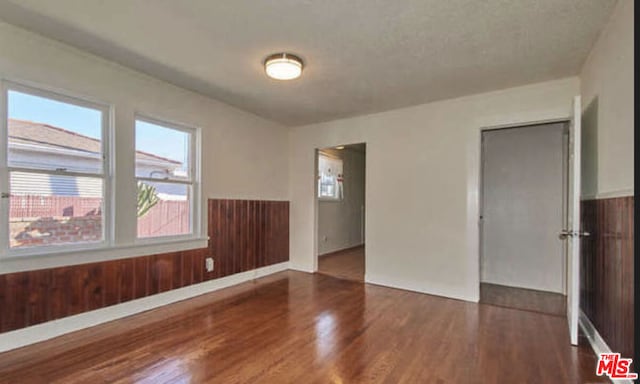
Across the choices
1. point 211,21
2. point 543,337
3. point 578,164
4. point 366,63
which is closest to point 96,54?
point 211,21

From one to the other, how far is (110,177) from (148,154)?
19.4 inches

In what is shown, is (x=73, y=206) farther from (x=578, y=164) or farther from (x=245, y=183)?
(x=578, y=164)

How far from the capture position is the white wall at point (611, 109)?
191 cm

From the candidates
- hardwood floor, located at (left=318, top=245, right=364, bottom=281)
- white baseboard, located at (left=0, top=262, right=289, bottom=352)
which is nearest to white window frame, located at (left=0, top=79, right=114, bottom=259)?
white baseboard, located at (left=0, top=262, right=289, bottom=352)

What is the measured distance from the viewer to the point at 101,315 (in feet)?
9.64

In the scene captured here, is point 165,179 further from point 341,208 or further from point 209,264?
point 341,208

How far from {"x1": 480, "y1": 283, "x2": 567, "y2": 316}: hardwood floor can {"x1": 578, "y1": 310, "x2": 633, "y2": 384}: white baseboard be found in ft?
1.35

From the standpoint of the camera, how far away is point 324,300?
145 inches

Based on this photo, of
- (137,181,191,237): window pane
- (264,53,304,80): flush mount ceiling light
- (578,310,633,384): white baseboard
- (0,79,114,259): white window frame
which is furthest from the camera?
(137,181,191,237): window pane

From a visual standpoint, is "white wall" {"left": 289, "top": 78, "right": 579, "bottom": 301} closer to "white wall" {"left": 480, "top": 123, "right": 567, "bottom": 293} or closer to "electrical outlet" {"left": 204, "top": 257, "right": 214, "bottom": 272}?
"white wall" {"left": 480, "top": 123, "right": 567, "bottom": 293}

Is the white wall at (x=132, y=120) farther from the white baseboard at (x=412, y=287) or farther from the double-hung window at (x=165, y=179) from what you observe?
the white baseboard at (x=412, y=287)

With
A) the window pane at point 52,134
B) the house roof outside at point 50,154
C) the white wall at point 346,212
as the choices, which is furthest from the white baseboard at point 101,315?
the white wall at point 346,212

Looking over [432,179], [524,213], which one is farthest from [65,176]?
[524,213]

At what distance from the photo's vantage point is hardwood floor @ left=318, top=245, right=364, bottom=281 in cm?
502
